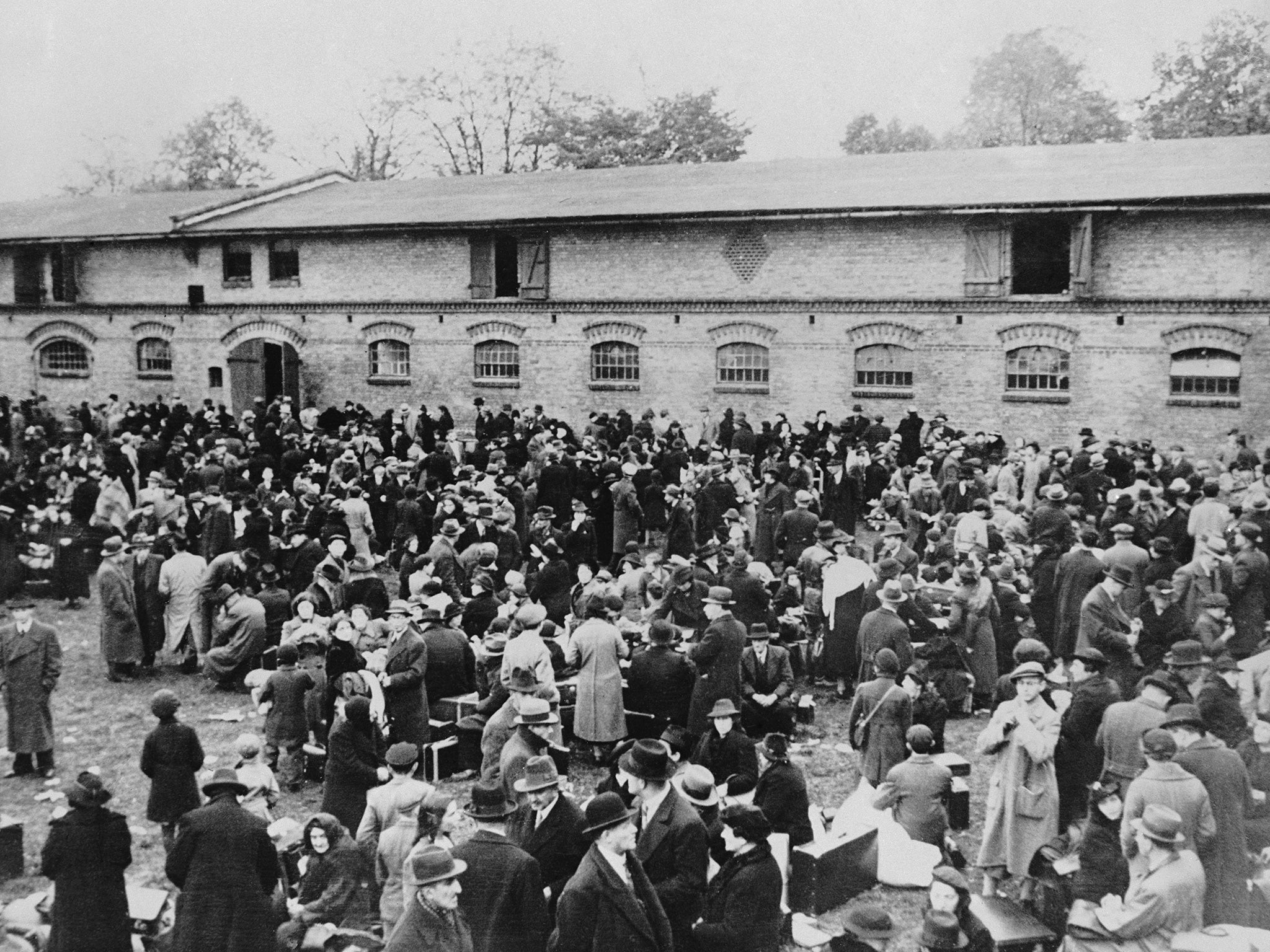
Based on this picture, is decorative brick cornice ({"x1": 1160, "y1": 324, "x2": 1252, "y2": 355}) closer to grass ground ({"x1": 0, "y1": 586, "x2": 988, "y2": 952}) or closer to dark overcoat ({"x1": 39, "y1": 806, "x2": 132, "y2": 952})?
grass ground ({"x1": 0, "y1": 586, "x2": 988, "y2": 952})

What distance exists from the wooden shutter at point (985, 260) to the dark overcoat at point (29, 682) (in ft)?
59.0

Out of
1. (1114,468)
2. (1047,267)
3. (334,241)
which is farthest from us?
(334,241)

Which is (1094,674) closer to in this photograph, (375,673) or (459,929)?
(459,929)

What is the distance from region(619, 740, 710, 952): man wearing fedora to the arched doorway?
24.8 metres

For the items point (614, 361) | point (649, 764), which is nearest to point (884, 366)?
point (614, 361)

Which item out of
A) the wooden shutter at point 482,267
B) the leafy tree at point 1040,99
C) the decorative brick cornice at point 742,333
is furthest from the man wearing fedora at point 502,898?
the leafy tree at point 1040,99

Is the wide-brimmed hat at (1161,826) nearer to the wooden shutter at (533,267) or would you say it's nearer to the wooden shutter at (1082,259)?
the wooden shutter at (1082,259)

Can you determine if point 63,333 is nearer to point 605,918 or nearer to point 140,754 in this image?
point 140,754

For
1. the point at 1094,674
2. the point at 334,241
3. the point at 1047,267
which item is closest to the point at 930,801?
the point at 1094,674

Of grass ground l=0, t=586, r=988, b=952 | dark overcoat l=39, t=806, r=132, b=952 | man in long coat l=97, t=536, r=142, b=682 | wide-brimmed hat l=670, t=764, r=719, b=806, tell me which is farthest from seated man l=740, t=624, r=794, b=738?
man in long coat l=97, t=536, r=142, b=682

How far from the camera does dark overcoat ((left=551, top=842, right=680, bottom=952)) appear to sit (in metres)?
5.36

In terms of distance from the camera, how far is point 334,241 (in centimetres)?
2800

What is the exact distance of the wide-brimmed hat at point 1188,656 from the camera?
8188mm

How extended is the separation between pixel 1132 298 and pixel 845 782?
15.1 m
